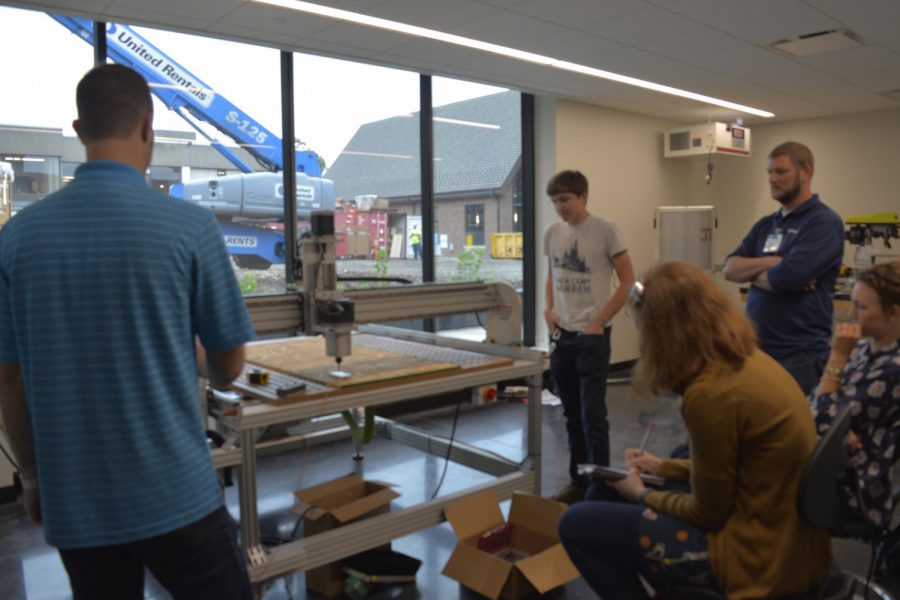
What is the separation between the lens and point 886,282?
1856 millimetres

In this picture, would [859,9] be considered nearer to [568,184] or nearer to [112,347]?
[568,184]

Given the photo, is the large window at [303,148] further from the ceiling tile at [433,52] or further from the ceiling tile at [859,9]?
the ceiling tile at [859,9]

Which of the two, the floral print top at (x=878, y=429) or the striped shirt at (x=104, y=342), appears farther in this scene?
the floral print top at (x=878, y=429)

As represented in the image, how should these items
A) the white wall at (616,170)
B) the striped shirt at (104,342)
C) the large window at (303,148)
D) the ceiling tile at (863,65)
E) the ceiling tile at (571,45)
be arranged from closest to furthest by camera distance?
1. the striped shirt at (104,342)
2. the large window at (303,148)
3. the ceiling tile at (571,45)
4. the ceiling tile at (863,65)
5. the white wall at (616,170)

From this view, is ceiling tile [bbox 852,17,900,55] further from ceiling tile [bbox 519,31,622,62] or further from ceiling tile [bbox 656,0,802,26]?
ceiling tile [bbox 519,31,622,62]

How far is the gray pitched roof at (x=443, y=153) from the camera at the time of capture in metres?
4.68

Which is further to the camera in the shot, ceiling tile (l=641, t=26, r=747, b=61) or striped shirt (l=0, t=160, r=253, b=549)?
ceiling tile (l=641, t=26, r=747, b=61)

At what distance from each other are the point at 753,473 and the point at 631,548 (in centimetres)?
36

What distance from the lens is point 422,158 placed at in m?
5.04

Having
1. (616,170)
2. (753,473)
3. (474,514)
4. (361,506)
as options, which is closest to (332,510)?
(361,506)

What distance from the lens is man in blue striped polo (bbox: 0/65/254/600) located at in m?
1.11

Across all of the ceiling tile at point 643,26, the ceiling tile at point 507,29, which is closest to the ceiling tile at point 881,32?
the ceiling tile at point 643,26

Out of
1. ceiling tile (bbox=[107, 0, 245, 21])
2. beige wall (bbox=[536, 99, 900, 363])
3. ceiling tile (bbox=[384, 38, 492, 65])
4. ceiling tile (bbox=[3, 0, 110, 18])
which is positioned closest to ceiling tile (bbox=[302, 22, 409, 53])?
ceiling tile (bbox=[384, 38, 492, 65])

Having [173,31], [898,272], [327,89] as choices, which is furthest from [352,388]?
[327,89]
